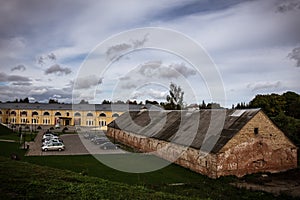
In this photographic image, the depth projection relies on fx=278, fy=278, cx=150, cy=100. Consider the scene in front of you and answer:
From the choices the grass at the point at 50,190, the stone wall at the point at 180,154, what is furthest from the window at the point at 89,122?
the grass at the point at 50,190

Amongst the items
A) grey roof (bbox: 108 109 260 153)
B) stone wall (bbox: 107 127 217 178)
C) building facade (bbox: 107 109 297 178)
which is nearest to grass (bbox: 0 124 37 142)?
stone wall (bbox: 107 127 217 178)

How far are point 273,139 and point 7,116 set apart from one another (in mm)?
75297

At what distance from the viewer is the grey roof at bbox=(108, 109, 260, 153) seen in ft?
71.0

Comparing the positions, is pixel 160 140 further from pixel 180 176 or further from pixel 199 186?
pixel 199 186

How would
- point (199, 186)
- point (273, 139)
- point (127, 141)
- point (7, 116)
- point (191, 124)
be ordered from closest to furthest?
1. point (199, 186)
2. point (273, 139)
3. point (191, 124)
4. point (127, 141)
5. point (7, 116)

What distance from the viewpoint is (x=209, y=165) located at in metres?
20.3

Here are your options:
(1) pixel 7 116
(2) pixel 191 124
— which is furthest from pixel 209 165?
(1) pixel 7 116

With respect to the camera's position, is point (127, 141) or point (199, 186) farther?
point (127, 141)

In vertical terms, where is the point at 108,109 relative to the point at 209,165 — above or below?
above

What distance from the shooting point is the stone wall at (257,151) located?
20169 millimetres

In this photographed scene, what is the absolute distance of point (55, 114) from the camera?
259ft

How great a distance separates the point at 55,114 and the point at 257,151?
6760 cm

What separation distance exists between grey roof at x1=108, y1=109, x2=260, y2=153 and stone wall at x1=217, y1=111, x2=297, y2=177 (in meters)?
0.58

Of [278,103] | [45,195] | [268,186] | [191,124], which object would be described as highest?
[278,103]
